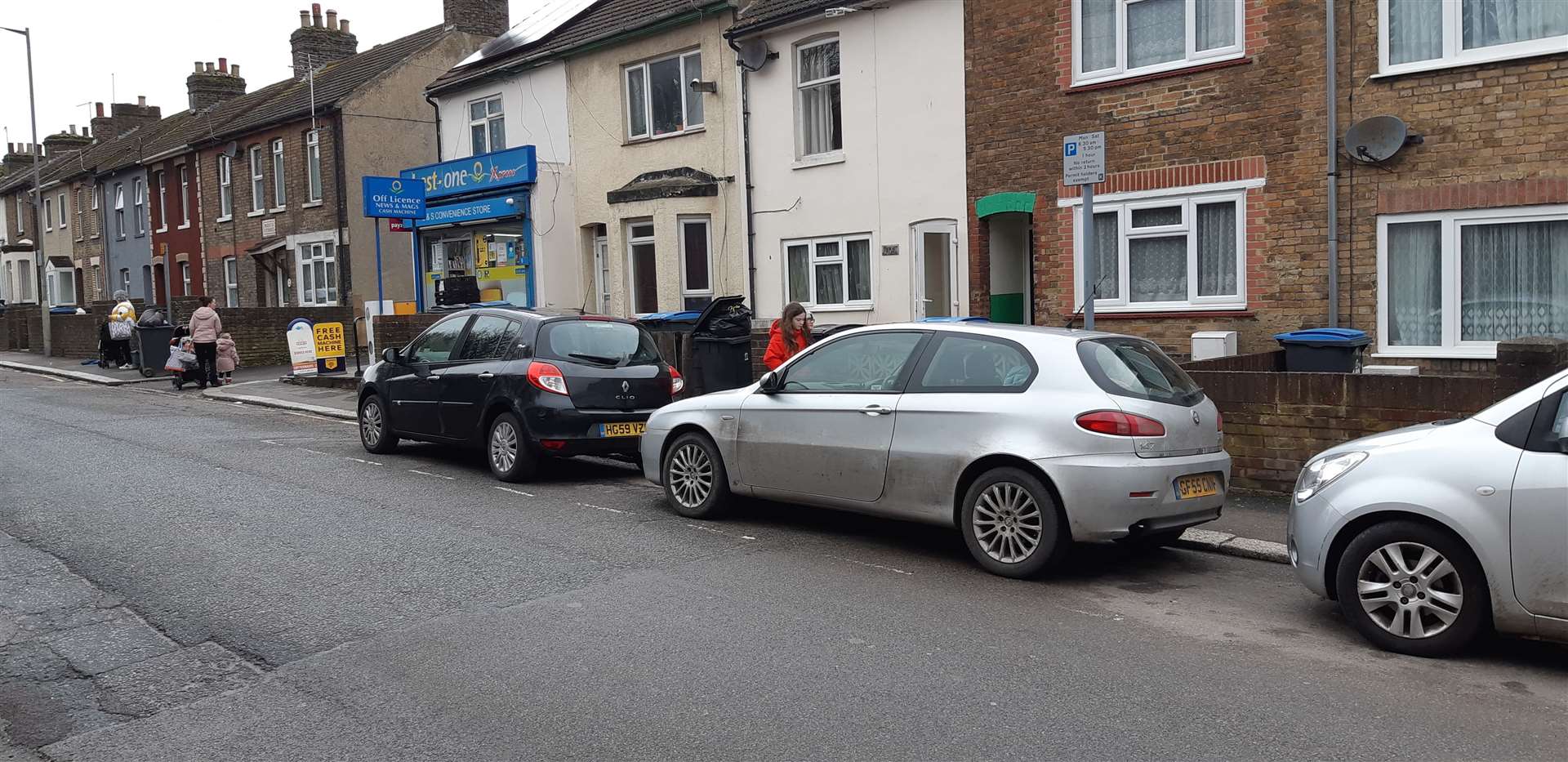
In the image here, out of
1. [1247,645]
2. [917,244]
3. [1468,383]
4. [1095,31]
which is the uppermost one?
[1095,31]

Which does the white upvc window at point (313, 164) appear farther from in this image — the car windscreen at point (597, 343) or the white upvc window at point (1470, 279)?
the white upvc window at point (1470, 279)

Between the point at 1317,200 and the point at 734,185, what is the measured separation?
9305mm

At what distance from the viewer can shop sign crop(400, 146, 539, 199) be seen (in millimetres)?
22000

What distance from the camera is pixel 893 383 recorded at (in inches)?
304

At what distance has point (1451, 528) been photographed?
5.36 metres

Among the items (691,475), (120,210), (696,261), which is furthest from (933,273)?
(120,210)

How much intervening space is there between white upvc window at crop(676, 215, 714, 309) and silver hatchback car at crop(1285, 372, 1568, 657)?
14.7 m

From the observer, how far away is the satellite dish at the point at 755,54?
1830cm

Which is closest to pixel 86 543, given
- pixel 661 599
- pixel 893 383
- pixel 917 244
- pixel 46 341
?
pixel 661 599

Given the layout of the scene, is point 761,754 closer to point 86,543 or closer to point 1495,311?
point 86,543

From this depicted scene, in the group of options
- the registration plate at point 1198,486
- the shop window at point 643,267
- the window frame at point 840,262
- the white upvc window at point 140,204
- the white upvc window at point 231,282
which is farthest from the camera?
the white upvc window at point 140,204

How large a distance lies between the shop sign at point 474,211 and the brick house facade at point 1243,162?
9989 mm

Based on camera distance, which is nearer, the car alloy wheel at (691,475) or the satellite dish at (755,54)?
the car alloy wheel at (691,475)

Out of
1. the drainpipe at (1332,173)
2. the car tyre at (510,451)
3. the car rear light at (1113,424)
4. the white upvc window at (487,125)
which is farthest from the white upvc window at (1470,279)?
the white upvc window at (487,125)
